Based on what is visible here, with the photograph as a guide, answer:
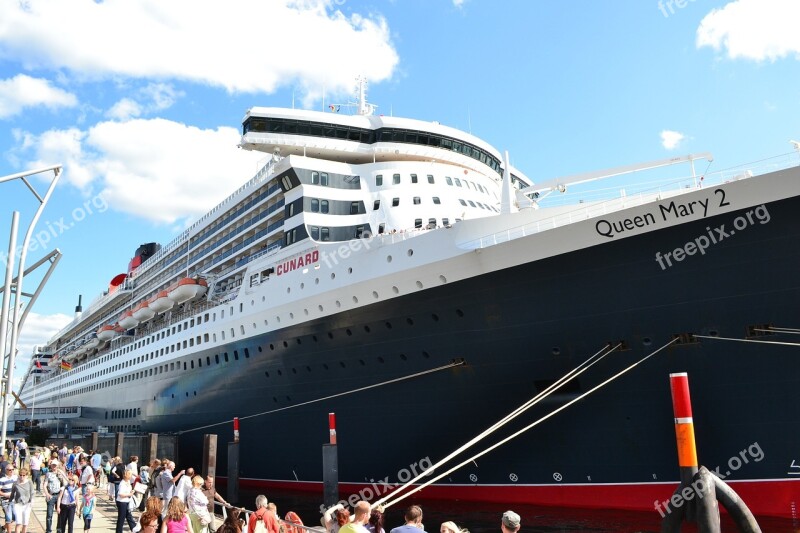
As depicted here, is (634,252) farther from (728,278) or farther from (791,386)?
(791,386)

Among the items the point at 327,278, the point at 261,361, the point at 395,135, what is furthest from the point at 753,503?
the point at 395,135

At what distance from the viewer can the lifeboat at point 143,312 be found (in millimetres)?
28419

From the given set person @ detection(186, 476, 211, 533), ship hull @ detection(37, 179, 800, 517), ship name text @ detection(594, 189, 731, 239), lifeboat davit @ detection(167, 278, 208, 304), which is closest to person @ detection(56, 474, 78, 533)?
person @ detection(186, 476, 211, 533)

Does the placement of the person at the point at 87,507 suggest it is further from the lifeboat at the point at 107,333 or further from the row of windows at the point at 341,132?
the lifeboat at the point at 107,333

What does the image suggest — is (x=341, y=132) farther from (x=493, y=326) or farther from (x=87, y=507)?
(x=87, y=507)

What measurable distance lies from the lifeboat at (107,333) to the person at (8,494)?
89.1ft

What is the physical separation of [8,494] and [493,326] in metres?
8.89

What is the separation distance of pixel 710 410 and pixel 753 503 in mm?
1569

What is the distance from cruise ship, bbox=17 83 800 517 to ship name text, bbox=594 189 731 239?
0.03 m

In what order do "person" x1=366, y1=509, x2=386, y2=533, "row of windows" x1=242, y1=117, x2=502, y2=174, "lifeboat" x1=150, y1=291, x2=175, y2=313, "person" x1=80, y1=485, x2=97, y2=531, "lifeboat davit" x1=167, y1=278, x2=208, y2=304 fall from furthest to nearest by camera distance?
1. "lifeboat" x1=150, y1=291, x2=175, y2=313
2. "lifeboat davit" x1=167, y1=278, x2=208, y2=304
3. "row of windows" x1=242, y1=117, x2=502, y2=174
4. "person" x1=80, y1=485, x2=97, y2=531
5. "person" x1=366, y1=509, x2=386, y2=533

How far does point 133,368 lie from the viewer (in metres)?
28.6

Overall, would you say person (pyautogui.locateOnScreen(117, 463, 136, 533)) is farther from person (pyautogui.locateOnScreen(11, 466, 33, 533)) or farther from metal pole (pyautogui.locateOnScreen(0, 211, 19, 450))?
metal pole (pyautogui.locateOnScreen(0, 211, 19, 450))

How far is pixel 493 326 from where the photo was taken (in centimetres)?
1206

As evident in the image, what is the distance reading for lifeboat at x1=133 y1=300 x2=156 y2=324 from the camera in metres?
28.4
